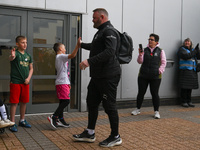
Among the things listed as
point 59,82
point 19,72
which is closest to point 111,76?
point 59,82

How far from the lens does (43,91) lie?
280 inches

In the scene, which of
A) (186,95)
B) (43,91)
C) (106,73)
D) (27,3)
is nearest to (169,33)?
(186,95)

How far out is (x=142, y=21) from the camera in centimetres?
832

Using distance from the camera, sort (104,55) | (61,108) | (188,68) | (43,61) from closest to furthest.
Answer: (104,55) < (61,108) < (43,61) < (188,68)

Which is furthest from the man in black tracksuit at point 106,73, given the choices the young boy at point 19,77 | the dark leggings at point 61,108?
the young boy at point 19,77

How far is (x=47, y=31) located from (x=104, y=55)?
10.9 feet

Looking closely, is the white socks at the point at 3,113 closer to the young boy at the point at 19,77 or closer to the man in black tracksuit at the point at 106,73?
the young boy at the point at 19,77

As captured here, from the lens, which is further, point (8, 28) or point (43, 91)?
point (43, 91)

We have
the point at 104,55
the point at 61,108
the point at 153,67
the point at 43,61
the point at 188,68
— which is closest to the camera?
the point at 104,55

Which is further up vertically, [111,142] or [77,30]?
[77,30]

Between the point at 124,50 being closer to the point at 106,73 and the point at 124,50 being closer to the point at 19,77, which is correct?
the point at 106,73

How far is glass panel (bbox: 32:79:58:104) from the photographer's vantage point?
703 centimetres

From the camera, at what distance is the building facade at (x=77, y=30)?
6688 mm

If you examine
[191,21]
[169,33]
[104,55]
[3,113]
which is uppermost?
[191,21]
